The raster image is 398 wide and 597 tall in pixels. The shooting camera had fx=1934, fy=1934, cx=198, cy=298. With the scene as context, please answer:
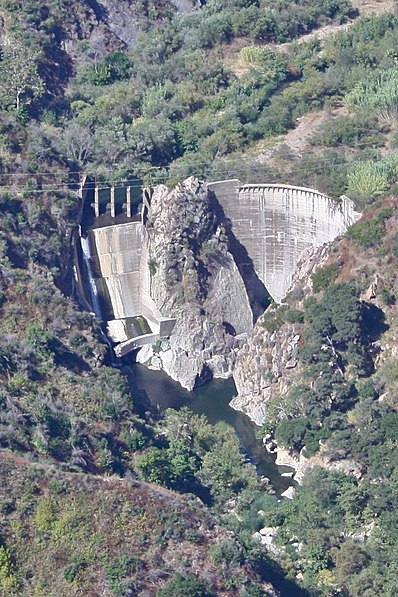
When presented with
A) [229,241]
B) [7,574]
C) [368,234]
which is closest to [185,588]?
[7,574]

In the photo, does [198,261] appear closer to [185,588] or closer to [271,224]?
[271,224]

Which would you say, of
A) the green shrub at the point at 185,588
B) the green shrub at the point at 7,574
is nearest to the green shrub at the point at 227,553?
the green shrub at the point at 185,588

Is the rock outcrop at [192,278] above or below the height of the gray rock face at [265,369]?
above

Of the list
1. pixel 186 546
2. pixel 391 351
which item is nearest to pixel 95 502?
pixel 186 546

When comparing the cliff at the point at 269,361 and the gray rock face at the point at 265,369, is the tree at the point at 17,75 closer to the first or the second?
the cliff at the point at 269,361

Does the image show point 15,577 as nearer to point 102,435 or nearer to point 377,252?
point 102,435

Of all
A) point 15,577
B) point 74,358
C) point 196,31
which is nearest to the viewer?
point 15,577
